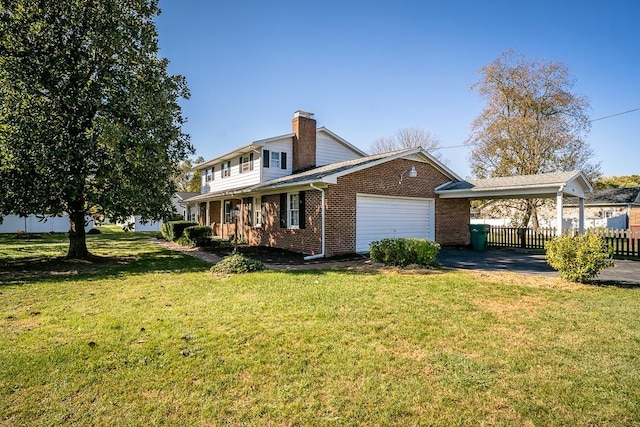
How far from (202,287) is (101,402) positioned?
4572 millimetres

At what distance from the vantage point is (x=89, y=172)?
11.3 m

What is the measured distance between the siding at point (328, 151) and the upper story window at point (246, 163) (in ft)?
12.6

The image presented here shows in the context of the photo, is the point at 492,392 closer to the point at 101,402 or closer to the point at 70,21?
the point at 101,402

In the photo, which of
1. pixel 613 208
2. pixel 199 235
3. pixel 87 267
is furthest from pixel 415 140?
pixel 87 267

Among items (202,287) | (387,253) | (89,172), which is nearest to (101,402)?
(202,287)

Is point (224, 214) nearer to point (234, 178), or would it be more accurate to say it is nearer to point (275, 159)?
point (234, 178)

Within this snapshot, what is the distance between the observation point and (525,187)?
13.4 m

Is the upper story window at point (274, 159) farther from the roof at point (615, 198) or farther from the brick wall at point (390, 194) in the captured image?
the roof at point (615, 198)

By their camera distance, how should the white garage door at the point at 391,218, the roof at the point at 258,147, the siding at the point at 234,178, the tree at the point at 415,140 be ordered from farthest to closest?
the tree at the point at 415,140
the siding at the point at 234,178
the roof at the point at 258,147
the white garage door at the point at 391,218

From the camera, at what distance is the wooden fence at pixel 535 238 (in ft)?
45.9

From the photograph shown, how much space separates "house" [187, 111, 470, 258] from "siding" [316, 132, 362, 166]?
0.19ft

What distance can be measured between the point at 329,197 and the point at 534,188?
7.74m

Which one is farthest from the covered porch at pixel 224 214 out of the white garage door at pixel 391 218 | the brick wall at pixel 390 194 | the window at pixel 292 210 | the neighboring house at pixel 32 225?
the neighboring house at pixel 32 225

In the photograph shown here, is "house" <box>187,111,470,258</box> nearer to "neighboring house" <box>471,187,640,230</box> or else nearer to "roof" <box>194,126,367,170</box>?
"roof" <box>194,126,367,170</box>
